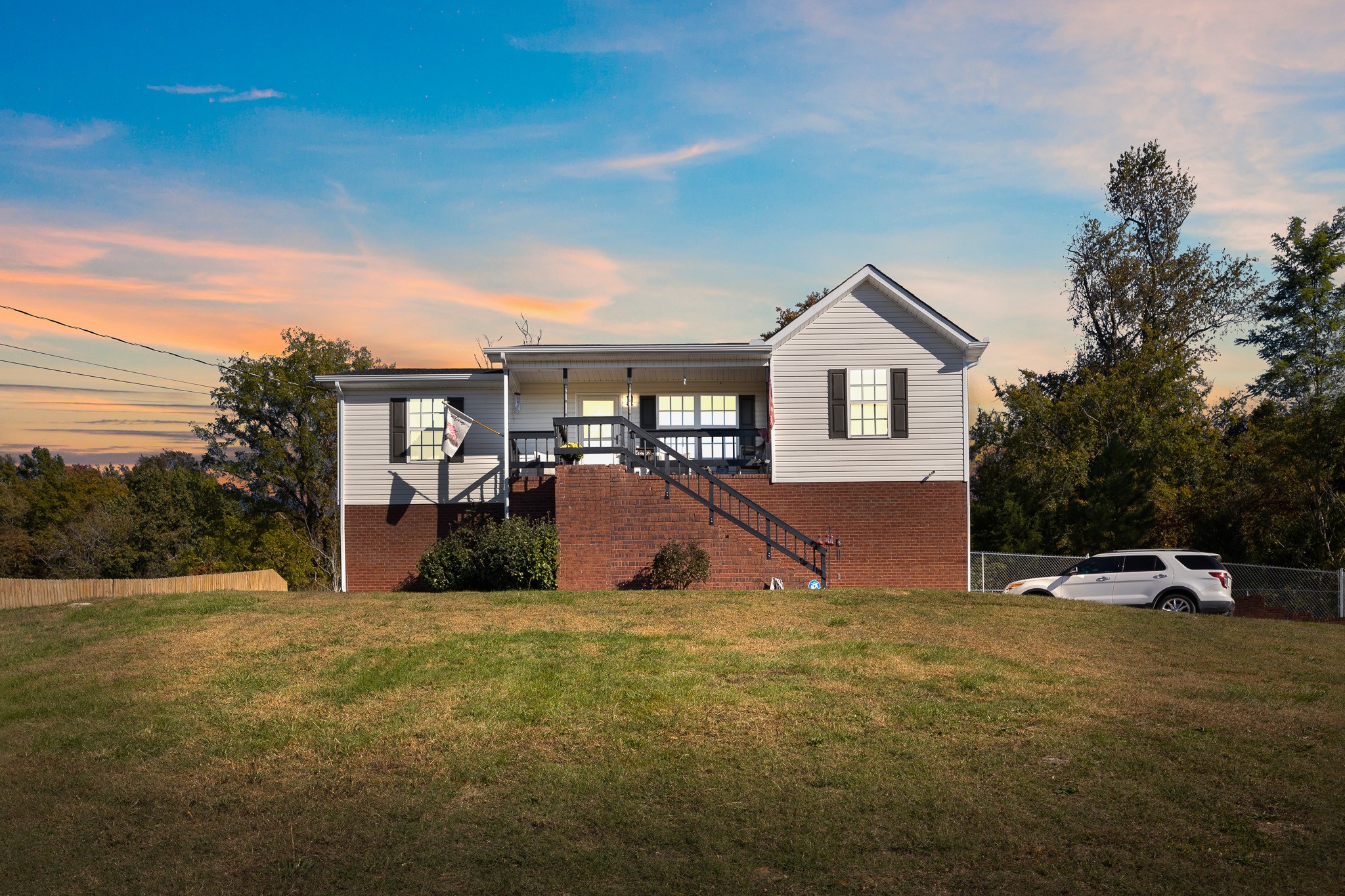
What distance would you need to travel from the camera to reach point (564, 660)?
39.7 feet

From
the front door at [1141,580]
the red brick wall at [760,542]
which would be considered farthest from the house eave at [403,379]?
the front door at [1141,580]

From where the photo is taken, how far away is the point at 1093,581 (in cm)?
1981

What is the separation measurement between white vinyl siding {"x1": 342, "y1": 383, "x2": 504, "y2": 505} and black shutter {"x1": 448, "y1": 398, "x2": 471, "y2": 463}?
1.9 inches

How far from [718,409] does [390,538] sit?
9.13 m

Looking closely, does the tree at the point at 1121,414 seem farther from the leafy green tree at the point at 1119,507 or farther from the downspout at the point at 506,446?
the downspout at the point at 506,446

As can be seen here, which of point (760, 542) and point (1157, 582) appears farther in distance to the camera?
point (760, 542)

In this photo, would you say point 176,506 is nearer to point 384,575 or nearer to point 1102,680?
point 384,575

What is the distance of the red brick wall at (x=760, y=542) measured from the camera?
795 inches

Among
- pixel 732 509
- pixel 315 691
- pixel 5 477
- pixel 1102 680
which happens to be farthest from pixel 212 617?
pixel 5 477

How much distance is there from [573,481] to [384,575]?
6.68m

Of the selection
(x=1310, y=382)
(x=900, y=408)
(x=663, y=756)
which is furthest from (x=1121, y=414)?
(x=663, y=756)

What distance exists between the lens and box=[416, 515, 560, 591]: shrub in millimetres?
19891

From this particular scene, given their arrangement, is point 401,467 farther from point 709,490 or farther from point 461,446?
point 709,490

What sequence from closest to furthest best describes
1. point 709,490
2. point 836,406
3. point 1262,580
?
point 709,490 → point 836,406 → point 1262,580
